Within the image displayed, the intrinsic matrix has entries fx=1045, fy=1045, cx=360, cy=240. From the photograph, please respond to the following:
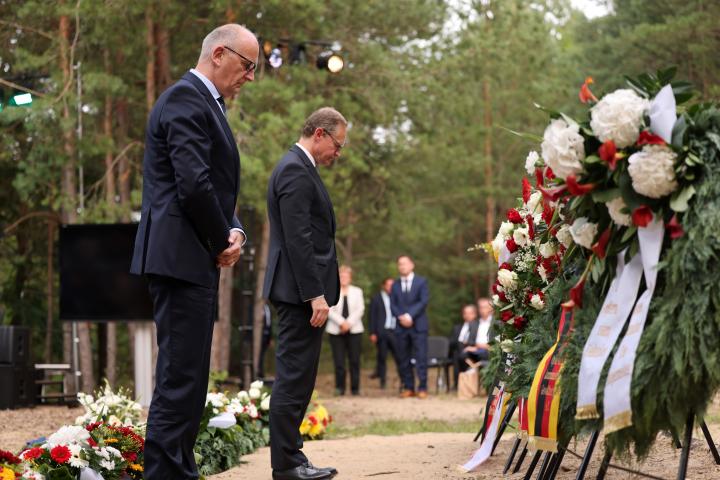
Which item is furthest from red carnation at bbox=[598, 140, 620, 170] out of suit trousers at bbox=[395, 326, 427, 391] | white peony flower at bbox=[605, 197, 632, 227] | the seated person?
suit trousers at bbox=[395, 326, 427, 391]

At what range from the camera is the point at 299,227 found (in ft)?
18.2

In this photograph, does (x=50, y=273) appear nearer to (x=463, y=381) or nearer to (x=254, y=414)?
(x=463, y=381)

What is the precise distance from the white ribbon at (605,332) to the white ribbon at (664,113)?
0.47 metres

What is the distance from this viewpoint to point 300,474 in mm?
5520

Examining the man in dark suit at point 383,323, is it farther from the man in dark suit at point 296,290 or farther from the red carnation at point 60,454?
the red carnation at point 60,454

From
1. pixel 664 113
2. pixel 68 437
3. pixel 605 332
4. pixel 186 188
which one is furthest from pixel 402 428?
pixel 664 113

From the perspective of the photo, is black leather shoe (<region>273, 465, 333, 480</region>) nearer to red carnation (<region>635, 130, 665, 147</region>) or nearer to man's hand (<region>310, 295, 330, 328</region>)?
man's hand (<region>310, 295, 330, 328</region>)

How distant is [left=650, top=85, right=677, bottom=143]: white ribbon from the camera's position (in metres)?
3.79

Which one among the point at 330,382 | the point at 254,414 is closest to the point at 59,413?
the point at 254,414

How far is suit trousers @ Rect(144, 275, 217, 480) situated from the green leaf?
76.7 inches

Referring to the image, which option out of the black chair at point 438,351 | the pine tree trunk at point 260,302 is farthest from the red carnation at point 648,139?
the pine tree trunk at point 260,302

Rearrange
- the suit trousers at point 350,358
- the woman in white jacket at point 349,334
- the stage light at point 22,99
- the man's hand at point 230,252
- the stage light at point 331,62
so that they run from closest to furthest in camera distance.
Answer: the man's hand at point 230,252
the stage light at point 22,99
the stage light at point 331,62
the woman in white jacket at point 349,334
the suit trousers at point 350,358

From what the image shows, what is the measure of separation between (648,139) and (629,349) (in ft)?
2.51

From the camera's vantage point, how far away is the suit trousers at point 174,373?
4375 millimetres
